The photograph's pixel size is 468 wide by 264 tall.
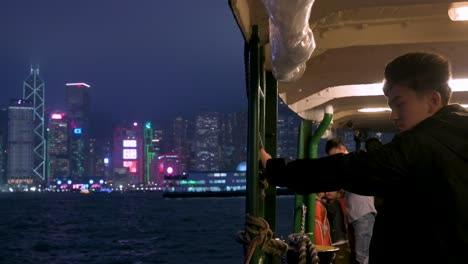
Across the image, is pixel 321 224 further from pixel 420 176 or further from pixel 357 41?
pixel 420 176

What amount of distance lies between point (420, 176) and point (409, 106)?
29cm

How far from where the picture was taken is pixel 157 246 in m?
49.4

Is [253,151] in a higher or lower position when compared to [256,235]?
higher

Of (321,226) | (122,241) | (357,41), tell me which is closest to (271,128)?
(357,41)

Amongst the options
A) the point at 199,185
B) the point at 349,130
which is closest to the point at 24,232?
the point at 349,130

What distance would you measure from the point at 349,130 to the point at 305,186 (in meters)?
7.83

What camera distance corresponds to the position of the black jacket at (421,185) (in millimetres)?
1813

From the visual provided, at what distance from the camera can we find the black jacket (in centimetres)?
181

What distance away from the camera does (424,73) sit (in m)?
1.96

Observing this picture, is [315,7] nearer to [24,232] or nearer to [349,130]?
[349,130]

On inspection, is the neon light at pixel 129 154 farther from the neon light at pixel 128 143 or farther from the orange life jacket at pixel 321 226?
the orange life jacket at pixel 321 226

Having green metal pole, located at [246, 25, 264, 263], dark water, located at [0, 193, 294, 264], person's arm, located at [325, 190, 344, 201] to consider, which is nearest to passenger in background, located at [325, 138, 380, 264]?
person's arm, located at [325, 190, 344, 201]

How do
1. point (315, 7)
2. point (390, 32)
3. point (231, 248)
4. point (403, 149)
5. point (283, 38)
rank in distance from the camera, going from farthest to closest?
point (231, 248), point (390, 32), point (315, 7), point (283, 38), point (403, 149)

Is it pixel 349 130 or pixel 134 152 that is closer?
pixel 349 130
